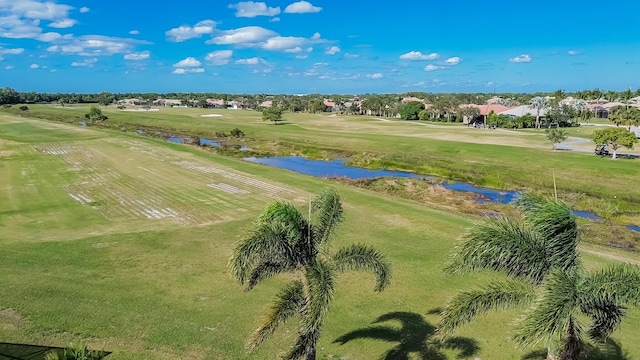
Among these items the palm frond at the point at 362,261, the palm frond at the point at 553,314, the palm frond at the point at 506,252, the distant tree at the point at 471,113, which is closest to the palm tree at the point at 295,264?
the palm frond at the point at 362,261

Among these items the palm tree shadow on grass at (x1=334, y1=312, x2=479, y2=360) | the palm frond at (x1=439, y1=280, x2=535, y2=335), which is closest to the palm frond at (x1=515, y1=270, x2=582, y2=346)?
the palm frond at (x1=439, y1=280, x2=535, y2=335)

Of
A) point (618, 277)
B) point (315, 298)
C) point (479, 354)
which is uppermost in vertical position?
point (618, 277)

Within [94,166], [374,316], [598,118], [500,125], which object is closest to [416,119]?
[500,125]

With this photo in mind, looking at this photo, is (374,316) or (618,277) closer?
(618,277)

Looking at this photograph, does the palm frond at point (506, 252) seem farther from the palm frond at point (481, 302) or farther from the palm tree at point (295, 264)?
the palm tree at point (295, 264)

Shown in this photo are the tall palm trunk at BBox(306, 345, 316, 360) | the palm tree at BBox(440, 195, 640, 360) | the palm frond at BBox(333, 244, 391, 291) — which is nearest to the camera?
the palm tree at BBox(440, 195, 640, 360)

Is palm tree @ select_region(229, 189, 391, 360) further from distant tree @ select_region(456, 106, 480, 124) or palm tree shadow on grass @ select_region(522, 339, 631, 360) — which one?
distant tree @ select_region(456, 106, 480, 124)

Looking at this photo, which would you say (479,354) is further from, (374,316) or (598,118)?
(598,118)
